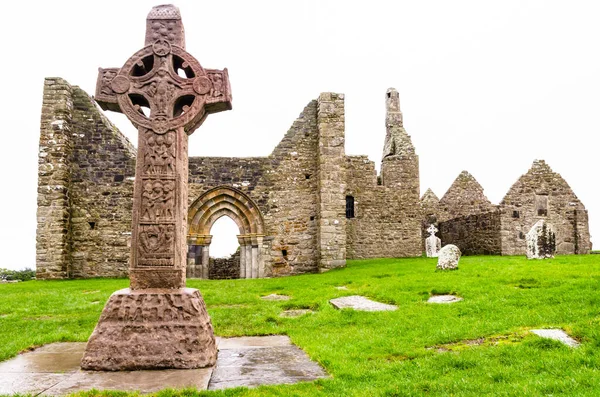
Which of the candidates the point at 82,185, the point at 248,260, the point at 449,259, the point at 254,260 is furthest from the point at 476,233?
the point at 82,185

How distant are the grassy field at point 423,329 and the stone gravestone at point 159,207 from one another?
1.13 metres

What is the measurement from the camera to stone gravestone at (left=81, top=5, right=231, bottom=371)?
4711 millimetres

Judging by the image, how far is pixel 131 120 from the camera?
5.40m

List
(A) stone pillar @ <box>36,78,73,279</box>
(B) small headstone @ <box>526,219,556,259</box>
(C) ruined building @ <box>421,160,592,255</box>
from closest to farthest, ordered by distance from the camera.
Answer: (B) small headstone @ <box>526,219,556,259</box>, (A) stone pillar @ <box>36,78,73,279</box>, (C) ruined building @ <box>421,160,592,255</box>

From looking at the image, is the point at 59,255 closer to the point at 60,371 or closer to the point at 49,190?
the point at 49,190

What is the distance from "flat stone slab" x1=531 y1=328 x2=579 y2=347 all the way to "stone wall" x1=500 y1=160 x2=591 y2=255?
54.3 ft

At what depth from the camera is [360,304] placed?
8445 mm

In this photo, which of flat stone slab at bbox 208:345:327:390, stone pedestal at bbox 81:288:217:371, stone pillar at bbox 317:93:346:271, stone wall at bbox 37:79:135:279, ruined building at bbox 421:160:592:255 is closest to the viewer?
flat stone slab at bbox 208:345:327:390

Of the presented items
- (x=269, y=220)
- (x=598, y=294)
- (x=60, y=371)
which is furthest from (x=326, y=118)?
(x=60, y=371)

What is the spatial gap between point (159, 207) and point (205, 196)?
13314mm

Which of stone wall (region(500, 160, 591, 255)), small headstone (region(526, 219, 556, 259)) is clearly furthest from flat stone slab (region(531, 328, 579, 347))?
stone wall (region(500, 160, 591, 255))

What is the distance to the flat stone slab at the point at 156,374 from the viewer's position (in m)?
3.96

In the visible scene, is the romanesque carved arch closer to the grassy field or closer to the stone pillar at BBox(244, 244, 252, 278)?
the stone pillar at BBox(244, 244, 252, 278)

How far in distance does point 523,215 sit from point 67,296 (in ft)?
59.8
